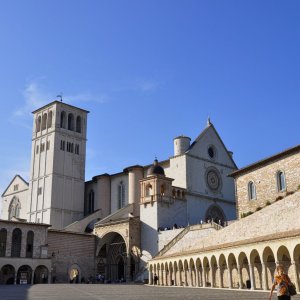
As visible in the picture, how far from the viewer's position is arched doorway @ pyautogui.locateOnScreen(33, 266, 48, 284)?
4802cm

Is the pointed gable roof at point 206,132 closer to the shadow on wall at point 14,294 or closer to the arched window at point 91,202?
the arched window at point 91,202

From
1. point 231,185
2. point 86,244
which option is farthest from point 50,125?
point 231,185

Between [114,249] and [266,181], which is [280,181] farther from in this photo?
[114,249]

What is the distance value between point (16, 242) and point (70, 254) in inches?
245

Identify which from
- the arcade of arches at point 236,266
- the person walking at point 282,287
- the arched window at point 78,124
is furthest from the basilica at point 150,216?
the person walking at point 282,287

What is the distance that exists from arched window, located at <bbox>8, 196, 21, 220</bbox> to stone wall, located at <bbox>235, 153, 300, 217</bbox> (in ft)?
138

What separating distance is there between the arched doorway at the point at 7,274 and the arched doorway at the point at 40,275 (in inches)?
88.3

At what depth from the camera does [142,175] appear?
6084 cm

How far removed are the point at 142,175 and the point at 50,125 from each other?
16.3 metres

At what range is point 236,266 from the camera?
29.6m

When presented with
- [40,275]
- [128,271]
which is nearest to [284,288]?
[128,271]

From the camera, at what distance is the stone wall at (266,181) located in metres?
34.8

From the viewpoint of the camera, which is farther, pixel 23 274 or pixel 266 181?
pixel 23 274

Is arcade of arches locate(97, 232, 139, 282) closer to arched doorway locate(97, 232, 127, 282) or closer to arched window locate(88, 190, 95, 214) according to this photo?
arched doorway locate(97, 232, 127, 282)
